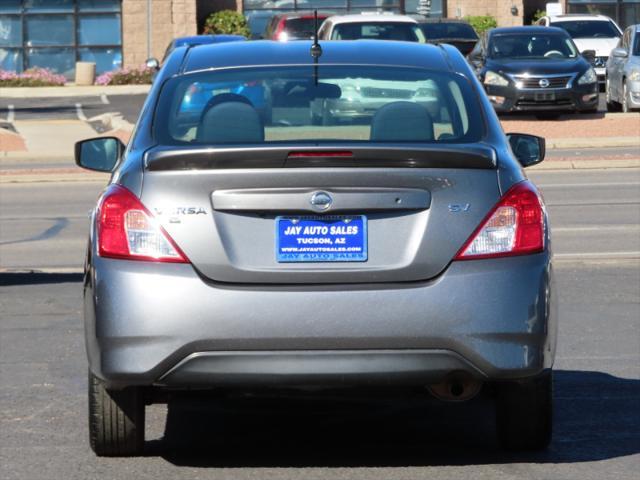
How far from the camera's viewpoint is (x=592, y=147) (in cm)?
2483

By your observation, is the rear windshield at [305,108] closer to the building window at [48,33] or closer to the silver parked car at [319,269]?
the silver parked car at [319,269]

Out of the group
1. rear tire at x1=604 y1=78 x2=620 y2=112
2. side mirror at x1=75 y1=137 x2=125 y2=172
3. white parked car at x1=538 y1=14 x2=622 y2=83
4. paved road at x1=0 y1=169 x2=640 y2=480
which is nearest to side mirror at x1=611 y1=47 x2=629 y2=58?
rear tire at x1=604 y1=78 x2=620 y2=112

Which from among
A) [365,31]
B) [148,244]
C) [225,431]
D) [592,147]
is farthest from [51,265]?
[365,31]

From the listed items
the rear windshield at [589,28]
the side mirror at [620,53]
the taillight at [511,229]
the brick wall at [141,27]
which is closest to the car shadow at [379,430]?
the taillight at [511,229]

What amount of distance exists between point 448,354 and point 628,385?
2.32 meters

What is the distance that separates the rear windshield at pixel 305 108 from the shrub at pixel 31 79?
1495 inches

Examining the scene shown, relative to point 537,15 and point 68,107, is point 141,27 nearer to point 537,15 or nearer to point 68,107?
point 537,15

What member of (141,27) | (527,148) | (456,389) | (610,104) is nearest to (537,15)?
(141,27)

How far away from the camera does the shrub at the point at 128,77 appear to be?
43.7 metres

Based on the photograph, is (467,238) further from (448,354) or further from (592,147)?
(592,147)

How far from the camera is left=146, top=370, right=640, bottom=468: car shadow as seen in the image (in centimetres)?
624

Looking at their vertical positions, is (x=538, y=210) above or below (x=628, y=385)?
above

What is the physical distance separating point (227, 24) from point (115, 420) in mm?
42942

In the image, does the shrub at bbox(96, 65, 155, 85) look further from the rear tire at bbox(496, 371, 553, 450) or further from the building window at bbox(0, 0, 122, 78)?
the rear tire at bbox(496, 371, 553, 450)
